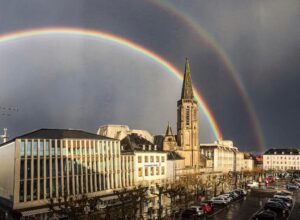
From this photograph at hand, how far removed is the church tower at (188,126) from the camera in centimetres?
12450

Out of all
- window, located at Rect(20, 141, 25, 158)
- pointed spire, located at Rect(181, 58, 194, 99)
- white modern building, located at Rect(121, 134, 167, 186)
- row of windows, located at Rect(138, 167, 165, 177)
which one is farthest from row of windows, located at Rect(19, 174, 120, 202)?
pointed spire, located at Rect(181, 58, 194, 99)

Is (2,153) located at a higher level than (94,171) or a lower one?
higher

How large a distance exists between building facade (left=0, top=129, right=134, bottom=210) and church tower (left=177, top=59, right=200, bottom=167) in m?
53.7

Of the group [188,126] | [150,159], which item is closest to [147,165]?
[150,159]

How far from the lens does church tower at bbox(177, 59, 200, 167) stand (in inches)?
4902

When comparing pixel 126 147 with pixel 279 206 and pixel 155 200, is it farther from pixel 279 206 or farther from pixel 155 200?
pixel 279 206

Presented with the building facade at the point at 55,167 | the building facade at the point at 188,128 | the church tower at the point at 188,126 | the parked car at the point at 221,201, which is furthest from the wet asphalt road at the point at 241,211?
the church tower at the point at 188,126

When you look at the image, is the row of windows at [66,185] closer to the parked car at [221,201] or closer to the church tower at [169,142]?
the parked car at [221,201]

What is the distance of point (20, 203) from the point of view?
51844 millimetres

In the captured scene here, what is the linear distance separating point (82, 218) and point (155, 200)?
39.0 metres

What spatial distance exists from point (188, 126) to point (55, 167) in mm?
76547

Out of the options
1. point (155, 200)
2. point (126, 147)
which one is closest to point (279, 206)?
point (155, 200)

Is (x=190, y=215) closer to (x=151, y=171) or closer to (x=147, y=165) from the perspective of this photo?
(x=147, y=165)

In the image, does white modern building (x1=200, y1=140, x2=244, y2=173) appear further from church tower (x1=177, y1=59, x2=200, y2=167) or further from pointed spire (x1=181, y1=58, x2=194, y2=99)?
pointed spire (x1=181, y1=58, x2=194, y2=99)
